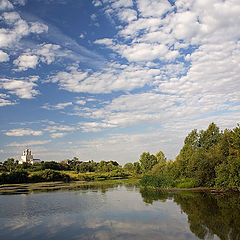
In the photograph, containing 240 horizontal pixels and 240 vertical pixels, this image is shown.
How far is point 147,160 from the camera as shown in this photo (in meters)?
94.9

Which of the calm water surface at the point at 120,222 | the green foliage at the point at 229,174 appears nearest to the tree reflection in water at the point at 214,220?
the calm water surface at the point at 120,222

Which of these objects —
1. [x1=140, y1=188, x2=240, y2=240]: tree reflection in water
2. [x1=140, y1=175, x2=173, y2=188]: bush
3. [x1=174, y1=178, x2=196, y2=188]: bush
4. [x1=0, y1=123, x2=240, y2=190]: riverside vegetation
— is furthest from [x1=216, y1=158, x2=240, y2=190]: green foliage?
[x1=140, y1=188, x2=240, y2=240]: tree reflection in water

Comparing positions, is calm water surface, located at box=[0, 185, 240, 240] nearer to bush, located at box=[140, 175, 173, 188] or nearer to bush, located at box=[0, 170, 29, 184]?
bush, located at box=[140, 175, 173, 188]

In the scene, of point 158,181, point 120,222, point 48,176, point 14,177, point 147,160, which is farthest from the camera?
point 147,160

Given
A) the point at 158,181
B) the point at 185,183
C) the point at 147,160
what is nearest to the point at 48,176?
the point at 147,160

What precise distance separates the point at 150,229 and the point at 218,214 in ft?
27.9

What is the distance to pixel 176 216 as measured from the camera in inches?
898

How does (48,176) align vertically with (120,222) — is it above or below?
above

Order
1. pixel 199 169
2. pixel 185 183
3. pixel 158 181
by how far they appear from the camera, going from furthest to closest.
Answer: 1. pixel 158 181
2. pixel 185 183
3. pixel 199 169

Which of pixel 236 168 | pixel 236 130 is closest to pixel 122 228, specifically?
pixel 236 168

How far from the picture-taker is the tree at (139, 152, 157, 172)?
93.8m

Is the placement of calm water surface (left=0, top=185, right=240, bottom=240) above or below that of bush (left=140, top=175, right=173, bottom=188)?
below

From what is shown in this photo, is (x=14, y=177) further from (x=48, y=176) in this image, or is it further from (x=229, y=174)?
(x=229, y=174)

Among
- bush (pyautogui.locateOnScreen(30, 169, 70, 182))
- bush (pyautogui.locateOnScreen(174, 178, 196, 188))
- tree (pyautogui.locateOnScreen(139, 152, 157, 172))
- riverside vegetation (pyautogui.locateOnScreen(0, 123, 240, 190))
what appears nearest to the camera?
riverside vegetation (pyautogui.locateOnScreen(0, 123, 240, 190))
